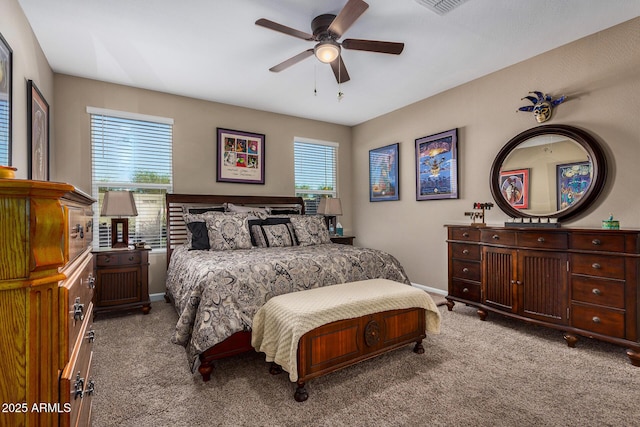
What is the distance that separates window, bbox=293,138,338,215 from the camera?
548 centimetres

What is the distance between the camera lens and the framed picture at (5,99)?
209 cm

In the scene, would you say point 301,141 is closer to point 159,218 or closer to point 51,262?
point 159,218

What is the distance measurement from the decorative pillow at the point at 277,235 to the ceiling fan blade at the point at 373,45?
2.12 m

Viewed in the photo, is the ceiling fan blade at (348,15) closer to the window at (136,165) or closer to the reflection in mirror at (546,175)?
the reflection in mirror at (546,175)

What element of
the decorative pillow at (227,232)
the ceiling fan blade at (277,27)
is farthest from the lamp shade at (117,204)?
the ceiling fan blade at (277,27)

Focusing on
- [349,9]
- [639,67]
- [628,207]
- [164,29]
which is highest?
[164,29]

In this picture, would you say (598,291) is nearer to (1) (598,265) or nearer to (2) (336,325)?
(1) (598,265)

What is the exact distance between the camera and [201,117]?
455cm

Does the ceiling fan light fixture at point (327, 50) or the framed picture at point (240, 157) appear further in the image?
the framed picture at point (240, 157)

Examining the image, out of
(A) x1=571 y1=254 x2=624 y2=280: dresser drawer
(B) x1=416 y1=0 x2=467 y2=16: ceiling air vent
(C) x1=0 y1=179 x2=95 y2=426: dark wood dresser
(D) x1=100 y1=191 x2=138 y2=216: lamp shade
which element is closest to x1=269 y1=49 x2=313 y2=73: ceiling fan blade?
(B) x1=416 y1=0 x2=467 y2=16: ceiling air vent

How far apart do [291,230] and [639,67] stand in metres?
3.66

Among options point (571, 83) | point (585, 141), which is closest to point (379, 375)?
point (585, 141)

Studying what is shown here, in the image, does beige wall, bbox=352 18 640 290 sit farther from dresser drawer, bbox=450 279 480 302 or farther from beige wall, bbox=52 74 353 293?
beige wall, bbox=52 74 353 293

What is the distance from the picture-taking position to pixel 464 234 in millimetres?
3613
